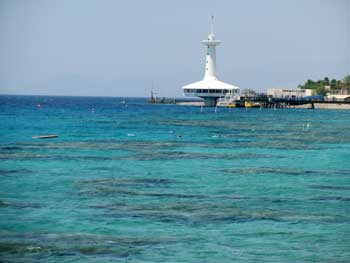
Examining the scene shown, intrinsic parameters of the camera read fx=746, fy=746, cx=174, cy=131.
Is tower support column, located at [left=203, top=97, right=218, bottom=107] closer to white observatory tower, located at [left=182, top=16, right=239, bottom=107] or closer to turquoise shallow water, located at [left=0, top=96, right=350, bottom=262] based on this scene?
white observatory tower, located at [left=182, top=16, right=239, bottom=107]

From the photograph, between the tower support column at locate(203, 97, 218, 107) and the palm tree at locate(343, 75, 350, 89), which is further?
the palm tree at locate(343, 75, 350, 89)

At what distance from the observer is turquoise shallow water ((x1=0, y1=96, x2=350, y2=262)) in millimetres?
15945

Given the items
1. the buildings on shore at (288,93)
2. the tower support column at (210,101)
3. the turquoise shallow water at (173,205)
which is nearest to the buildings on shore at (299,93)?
the buildings on shore at (288,93)

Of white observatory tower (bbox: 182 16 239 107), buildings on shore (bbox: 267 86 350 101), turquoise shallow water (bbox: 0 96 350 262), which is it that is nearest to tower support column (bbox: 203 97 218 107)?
white observatory tower (bbox: 182 16 239 107)

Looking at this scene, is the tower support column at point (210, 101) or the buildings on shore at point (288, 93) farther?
the buildings on shore at point (288, 93)

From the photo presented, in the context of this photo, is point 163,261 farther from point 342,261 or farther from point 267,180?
point 267,180

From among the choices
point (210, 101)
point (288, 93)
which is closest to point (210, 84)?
point (210, 101)

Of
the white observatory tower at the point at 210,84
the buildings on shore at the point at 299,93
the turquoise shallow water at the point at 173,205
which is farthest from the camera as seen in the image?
the buildings on shore at the point at 299,93

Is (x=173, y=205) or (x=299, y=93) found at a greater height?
(x=299, y=93)

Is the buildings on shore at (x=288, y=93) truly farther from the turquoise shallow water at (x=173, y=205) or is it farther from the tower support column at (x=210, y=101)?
the turquoise shallow water at (x=173, y=205)

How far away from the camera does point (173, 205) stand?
68.2 feet

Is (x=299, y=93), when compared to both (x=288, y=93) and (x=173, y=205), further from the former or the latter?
(x=173, y=205)

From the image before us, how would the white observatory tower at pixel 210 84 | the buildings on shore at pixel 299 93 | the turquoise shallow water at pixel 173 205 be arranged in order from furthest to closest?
the buildings on shore at pixel 299 93, the white observatory tower at pixel 210 84, the turquoise shallow water at pixel 173 205

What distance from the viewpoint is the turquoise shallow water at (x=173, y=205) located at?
15.9 meters
